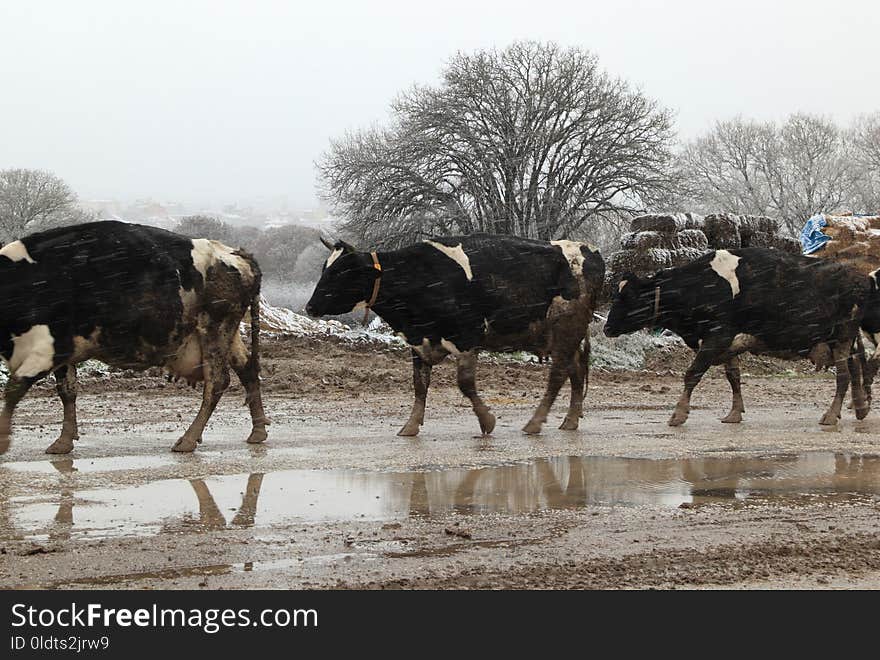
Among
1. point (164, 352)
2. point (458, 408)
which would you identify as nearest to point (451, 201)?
point (458, 408)

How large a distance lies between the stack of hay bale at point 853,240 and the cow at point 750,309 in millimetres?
10874

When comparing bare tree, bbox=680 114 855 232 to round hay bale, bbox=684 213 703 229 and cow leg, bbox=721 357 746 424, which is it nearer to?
round hay bale, bbox=684 213 703 229

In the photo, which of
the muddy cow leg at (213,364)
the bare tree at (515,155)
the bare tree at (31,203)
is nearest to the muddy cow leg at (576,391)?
the muddy cow leg at (213,364)

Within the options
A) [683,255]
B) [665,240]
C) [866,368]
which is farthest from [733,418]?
[665,240]

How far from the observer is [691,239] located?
91.0ft

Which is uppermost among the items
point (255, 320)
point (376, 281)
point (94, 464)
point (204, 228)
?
point (204, 228)

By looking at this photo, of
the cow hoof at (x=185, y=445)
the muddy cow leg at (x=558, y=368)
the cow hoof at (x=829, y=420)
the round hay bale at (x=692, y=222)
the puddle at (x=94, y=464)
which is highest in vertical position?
the round hay bale at (x=692, y=222)

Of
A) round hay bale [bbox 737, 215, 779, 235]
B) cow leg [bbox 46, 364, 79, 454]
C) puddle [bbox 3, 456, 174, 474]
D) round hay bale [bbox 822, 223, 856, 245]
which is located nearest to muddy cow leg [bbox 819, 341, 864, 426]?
puddle [bbox 3, 456, 174, 474]

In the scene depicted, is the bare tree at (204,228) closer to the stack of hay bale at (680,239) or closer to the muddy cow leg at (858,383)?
the stack of hay bale at (680,239)

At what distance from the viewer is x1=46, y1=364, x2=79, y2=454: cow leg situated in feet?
33.3

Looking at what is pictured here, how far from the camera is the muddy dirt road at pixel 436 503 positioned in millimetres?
5871

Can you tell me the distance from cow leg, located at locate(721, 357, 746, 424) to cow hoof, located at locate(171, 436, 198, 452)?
697cm

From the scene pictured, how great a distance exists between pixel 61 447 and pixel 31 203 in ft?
232

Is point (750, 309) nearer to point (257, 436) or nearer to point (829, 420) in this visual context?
point (829, 420)
